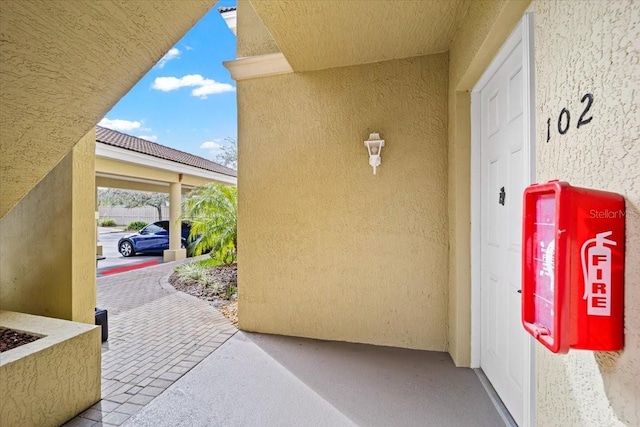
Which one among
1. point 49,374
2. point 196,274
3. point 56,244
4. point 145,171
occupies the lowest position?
point 196,274

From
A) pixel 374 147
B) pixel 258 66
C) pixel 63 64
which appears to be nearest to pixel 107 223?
pixel 258 66

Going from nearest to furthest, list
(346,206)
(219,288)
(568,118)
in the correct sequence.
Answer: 1. (568,118)
2. (346,206)
3. (219,288)

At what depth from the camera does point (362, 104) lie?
158 inches

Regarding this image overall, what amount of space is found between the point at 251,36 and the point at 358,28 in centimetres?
197

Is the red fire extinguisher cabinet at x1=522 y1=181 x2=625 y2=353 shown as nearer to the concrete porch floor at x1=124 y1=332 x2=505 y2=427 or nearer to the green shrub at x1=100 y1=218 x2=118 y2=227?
the concrete porch floor at x1=124 y1=332 x2=505 y2=427

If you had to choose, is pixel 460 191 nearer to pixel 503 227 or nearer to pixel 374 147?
pixel 503 227

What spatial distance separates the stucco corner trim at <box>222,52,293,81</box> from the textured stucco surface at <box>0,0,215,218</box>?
176cm

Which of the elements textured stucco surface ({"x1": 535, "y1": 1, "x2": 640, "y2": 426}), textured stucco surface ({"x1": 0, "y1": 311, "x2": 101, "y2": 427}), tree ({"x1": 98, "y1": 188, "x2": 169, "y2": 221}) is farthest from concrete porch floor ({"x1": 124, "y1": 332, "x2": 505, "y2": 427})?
tree ({"x1": 98, "y1": 188, "x2": 169, "y2": 221})

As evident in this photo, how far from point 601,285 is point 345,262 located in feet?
10.6

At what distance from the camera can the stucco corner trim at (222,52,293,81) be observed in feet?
13.8

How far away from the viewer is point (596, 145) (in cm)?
112

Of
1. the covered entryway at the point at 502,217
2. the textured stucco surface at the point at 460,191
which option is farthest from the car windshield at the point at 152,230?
the covered entryway at the point at 502,217

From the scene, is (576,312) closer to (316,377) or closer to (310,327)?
(316,377)

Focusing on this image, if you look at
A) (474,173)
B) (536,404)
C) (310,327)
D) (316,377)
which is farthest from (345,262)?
(536,404)
